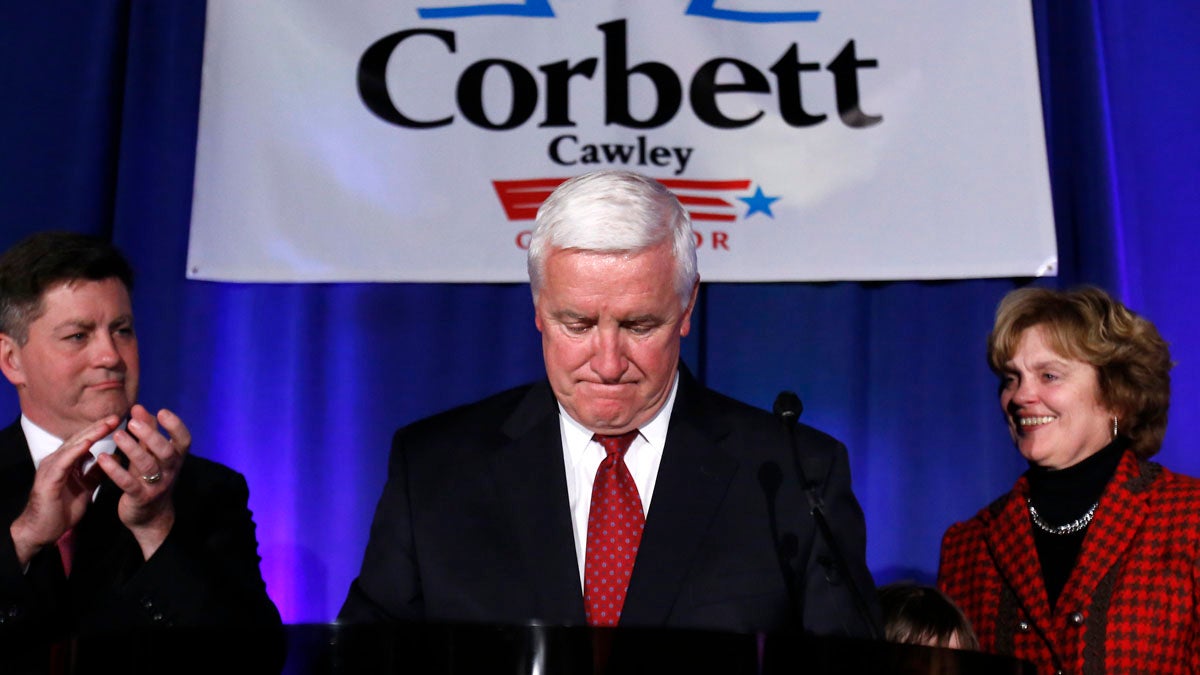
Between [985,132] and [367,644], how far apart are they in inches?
95.5

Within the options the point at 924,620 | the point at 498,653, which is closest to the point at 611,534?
the point at 498,653

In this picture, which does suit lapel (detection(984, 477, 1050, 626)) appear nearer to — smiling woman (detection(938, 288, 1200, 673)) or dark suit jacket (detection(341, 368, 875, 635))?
smiling woman (detection(938, 288, 1200, 673))

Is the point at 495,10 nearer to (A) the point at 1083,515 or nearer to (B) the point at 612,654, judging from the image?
(A) the point at 1083,515

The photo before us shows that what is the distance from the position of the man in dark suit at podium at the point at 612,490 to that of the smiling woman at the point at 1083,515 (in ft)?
2.97

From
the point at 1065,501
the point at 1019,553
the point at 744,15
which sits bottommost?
the point at 1019,553

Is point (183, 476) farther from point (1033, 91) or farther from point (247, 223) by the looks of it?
point (1033, 91)

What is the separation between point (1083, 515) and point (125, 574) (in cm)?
178

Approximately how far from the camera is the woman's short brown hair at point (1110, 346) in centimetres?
262

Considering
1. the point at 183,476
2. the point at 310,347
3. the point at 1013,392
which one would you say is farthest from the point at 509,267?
the point at 1013,392

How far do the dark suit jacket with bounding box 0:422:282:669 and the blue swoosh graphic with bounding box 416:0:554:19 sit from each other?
1.46 metres

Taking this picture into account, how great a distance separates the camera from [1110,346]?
2.61 m

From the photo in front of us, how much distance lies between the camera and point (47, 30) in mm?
3451

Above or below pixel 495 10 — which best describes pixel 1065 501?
below

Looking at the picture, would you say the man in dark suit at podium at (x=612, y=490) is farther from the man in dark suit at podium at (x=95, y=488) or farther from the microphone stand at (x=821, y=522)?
the man in dark suit at podium at (x=95, y=488)
